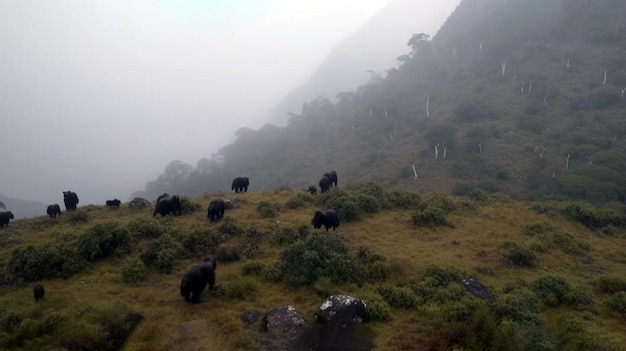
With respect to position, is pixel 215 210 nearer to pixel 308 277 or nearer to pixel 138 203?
pixel 138 203

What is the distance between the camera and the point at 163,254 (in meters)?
15.1

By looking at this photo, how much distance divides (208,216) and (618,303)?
614 inches

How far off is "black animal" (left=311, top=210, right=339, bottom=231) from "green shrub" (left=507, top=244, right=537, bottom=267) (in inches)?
279

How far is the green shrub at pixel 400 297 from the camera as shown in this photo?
1262 cm

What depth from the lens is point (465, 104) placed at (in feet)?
219

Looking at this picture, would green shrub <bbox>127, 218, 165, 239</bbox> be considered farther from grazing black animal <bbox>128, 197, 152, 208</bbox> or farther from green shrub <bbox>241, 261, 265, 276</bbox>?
grazing black animal <bbox>128, 197, 152, 208</bbox>

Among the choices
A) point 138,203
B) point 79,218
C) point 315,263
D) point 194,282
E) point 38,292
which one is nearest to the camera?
point 194,282

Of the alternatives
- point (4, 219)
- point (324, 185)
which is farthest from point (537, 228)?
point (4, 219)

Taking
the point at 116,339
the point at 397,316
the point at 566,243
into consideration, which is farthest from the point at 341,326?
the point at 566,243

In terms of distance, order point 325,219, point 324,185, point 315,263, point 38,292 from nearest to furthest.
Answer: point 38,292, point 315,263, point 325,219, point 324,185

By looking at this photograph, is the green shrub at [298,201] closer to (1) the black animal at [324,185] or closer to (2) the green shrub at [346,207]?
(2) the green shrub at [346,207]

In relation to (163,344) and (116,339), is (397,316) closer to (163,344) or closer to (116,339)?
(163,344)

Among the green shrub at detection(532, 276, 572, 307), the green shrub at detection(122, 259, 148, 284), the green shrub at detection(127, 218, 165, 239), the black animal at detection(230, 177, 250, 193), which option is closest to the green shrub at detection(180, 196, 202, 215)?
the green shrub at detection(127, 218, 165, 239)

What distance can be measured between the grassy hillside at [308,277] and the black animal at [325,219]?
360 millimetres
